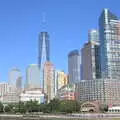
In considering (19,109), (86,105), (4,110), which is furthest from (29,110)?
(86,105)

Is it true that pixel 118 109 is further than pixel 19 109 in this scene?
Yes

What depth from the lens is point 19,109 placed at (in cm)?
17838

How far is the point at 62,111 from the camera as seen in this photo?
16438 centimetres

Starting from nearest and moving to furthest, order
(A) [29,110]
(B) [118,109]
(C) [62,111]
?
(C) [62,111], (A) [29,110], (B) [118,109]

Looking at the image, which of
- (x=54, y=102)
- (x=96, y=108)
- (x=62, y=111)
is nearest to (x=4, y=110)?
(x=54, y=102)

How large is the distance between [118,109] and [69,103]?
3814 centimetres

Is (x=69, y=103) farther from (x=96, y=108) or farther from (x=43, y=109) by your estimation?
(x=96, y=108)

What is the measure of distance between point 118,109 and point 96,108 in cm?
1300

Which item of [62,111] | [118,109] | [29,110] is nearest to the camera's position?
[62,111]

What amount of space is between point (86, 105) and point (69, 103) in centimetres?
3074

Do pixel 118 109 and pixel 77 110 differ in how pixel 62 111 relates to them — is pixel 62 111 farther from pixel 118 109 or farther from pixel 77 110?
pixel 118 109

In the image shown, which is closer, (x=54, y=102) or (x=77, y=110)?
(x=77, y=110)

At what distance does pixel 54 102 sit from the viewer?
187 m

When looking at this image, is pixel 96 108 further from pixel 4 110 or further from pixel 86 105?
pixel 4 110
